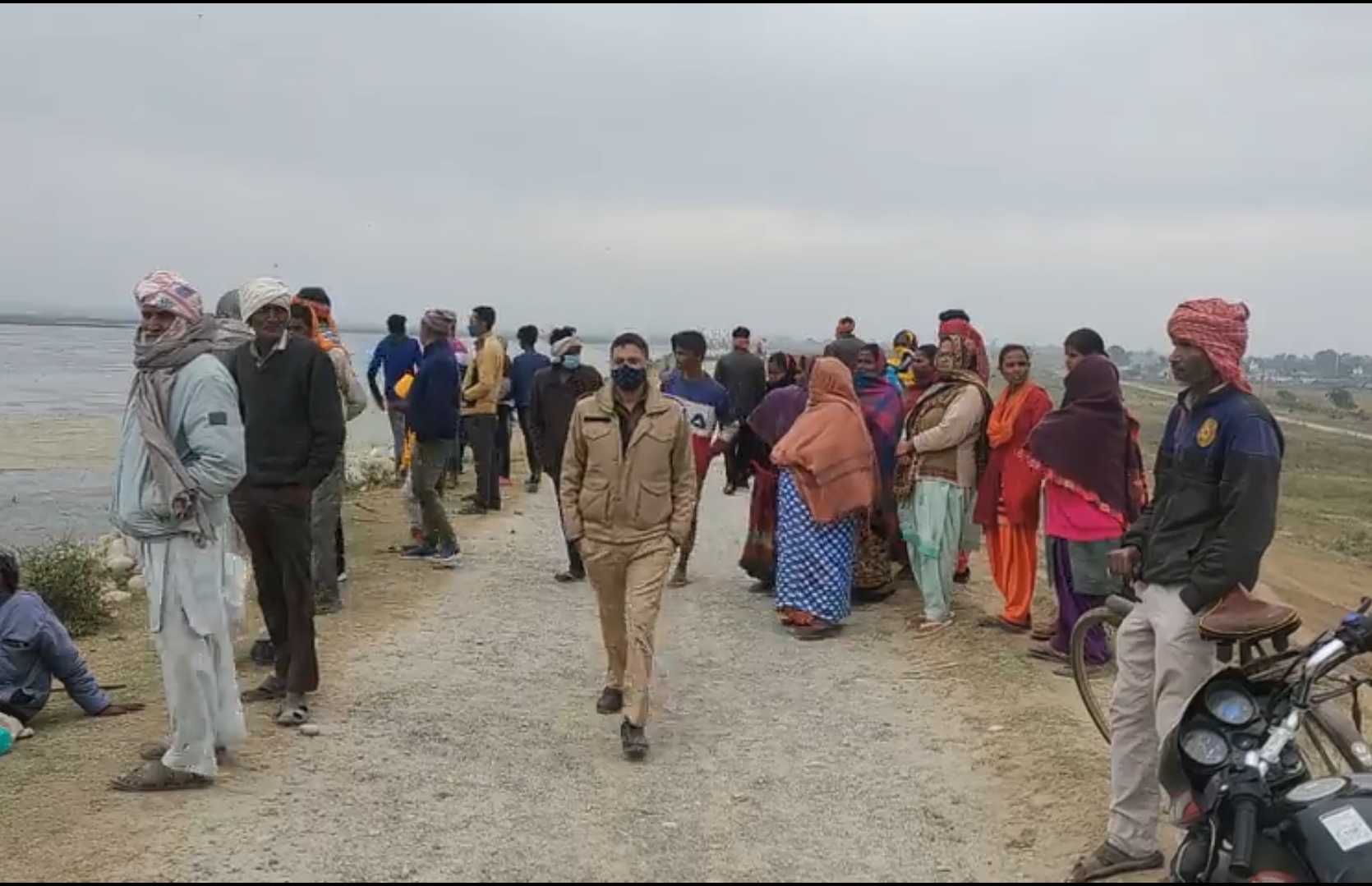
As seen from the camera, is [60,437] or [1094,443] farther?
[60,437]

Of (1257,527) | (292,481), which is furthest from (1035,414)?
(292,481)

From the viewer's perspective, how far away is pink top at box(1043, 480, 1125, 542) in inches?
266

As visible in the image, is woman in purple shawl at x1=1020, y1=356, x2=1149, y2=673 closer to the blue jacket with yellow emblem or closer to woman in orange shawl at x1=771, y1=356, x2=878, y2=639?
woman in orange shawl at x1=771, y1=356, x2=878, y2=639

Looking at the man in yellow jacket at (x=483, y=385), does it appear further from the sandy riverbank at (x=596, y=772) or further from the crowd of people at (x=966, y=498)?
Result: the sandy riverbank at (x=596, y=772)

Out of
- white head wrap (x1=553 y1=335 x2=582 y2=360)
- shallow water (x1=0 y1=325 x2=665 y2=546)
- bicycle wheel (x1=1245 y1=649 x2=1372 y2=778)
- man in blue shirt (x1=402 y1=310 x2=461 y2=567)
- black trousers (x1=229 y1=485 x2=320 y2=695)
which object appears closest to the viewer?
bicycle wheel (x1=1245 y1=649 x2=1372 y2=778)

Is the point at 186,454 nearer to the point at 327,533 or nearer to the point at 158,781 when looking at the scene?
the point at 158,781

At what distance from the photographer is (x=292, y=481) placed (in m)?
5.87

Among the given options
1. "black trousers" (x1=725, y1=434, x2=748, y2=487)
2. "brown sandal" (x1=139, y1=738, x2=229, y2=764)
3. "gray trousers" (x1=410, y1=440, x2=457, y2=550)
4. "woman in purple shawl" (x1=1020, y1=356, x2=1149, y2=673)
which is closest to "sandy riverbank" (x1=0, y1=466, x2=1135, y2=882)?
"brown sandal" (x1=139, y1=738, x2=229, y2=764)

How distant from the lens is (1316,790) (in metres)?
3.28

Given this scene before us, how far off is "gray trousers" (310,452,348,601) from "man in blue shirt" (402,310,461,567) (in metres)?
1.23

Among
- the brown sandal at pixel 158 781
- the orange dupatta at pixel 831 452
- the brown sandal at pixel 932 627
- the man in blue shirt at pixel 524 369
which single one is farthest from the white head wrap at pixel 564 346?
the brown sandal at pixel 158 781

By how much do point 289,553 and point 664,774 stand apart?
7.08 ft

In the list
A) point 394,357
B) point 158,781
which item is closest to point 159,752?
point 158,781

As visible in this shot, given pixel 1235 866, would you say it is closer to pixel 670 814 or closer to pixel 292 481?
pixel 670 814
